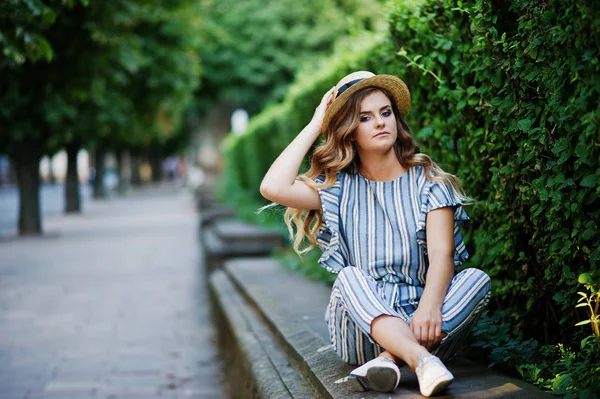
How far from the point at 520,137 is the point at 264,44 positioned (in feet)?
97.8

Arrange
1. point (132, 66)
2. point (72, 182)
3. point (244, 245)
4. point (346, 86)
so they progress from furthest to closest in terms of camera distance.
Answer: point (72, 182)
point (132, 66)
point (244, 245)
point (346, 86)

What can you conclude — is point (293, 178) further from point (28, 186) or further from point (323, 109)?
point (28, 186)

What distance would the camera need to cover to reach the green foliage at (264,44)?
3194 cm

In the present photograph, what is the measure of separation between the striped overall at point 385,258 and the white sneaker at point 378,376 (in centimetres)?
24

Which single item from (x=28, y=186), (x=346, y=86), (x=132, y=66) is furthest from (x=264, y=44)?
(x=346, y=86)

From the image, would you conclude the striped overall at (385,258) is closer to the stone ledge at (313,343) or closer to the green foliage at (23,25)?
the stone ledge at (313,343)

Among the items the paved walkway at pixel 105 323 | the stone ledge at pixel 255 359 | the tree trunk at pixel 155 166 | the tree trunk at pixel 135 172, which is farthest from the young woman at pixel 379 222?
the tree trunk at pixel 155 166

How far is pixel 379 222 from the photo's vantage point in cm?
332

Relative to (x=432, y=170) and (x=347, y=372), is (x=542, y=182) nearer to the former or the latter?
(x=432, y=170)

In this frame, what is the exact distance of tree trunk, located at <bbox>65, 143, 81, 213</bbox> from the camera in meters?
26.7

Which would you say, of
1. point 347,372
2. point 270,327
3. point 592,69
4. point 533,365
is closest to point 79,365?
point 270,327

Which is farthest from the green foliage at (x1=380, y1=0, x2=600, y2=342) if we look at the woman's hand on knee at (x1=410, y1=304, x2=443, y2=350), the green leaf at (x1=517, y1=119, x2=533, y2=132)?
the woman's hand on knee at (x1=410, y1=304, x2=443, y2=350)

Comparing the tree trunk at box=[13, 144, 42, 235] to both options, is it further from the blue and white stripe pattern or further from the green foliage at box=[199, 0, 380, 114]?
the blue and white stripe pattern

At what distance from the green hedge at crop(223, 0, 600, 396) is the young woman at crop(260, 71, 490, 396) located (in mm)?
308
